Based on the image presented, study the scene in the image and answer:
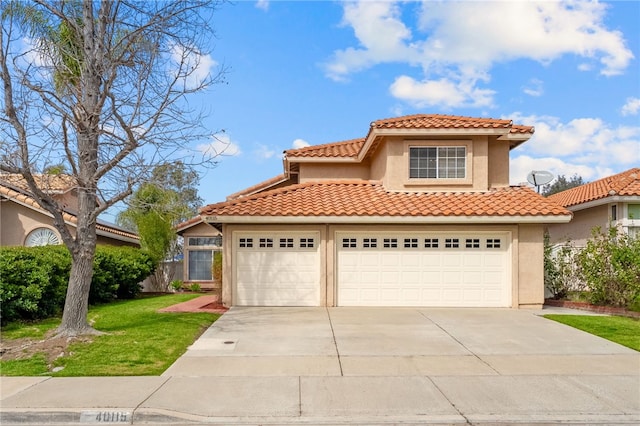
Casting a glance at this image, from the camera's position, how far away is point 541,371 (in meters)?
7.74

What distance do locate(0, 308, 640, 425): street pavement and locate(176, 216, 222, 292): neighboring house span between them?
39.5 ft

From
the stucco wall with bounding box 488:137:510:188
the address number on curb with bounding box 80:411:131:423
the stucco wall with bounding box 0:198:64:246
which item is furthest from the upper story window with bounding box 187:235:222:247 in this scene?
the address number on curb with bounding box 80:411:131:423

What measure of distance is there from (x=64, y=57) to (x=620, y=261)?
14.7 metres

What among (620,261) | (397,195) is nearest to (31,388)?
(397,195)

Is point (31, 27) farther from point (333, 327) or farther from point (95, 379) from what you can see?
point (333, 327)

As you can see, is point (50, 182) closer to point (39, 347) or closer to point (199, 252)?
point (39, 347)

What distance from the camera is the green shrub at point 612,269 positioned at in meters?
13.7

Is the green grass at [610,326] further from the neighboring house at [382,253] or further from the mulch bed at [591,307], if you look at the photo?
the neighboring house at [382,253]

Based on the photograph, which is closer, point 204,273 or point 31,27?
point 31,27

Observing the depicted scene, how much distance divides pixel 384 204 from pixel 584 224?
36.6 feet

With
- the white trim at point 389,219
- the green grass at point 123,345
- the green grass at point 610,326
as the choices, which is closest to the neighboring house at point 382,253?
the white trim at point 389,219

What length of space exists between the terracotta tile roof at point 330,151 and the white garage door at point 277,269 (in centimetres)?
475

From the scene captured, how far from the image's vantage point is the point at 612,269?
14.0 m

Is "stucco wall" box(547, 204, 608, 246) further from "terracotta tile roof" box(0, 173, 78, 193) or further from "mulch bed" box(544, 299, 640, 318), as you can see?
"terracotta tile roof" box(0, 173, 78, 193)
